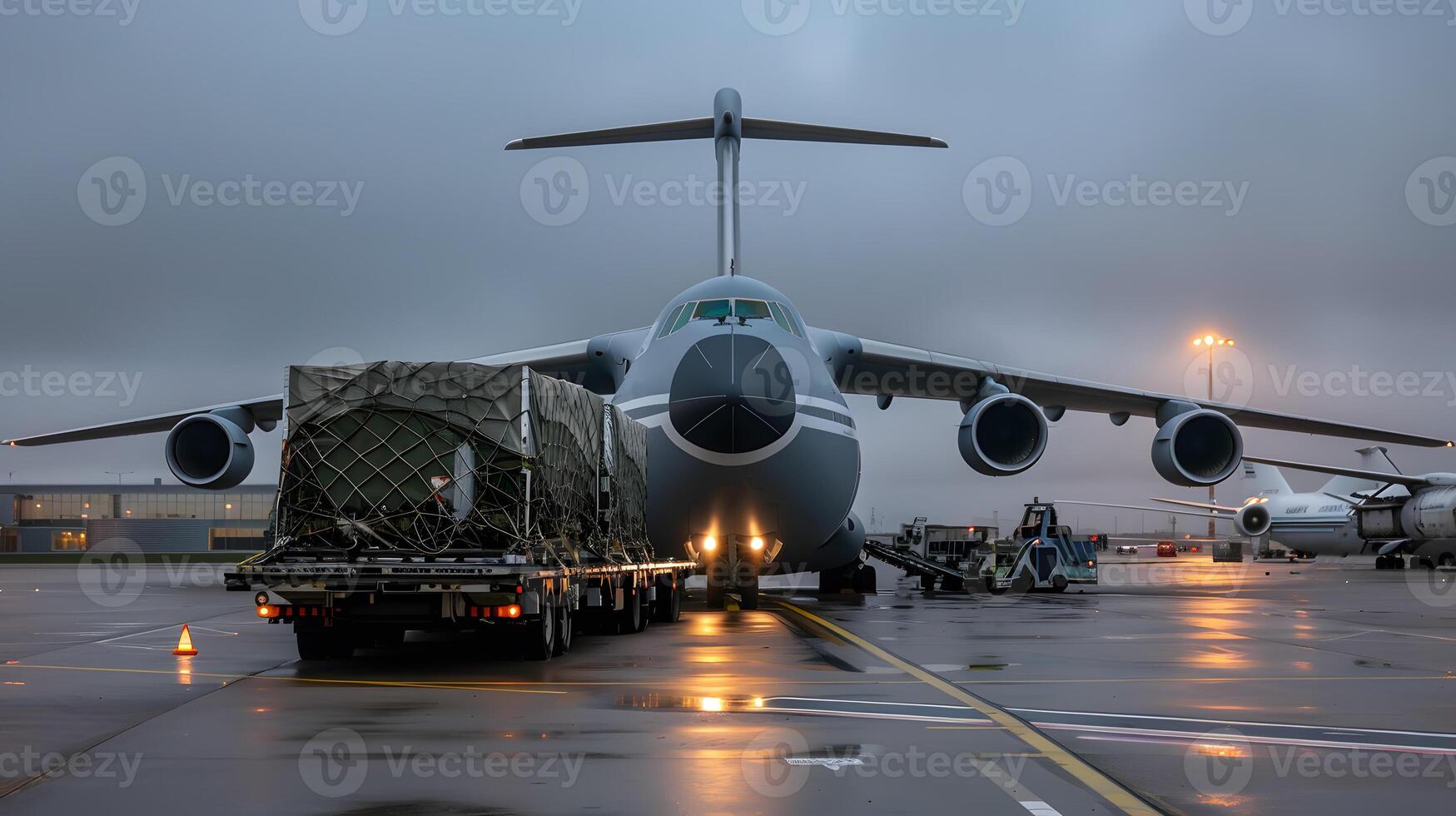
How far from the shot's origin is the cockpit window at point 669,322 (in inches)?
709

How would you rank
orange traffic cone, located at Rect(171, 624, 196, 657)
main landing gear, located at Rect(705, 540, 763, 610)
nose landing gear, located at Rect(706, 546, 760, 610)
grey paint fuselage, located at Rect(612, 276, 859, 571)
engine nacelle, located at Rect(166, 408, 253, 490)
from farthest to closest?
engine nacelle, located at Rect(166, 408, 253, 490) → nose landing gear, located at Rect(706, 546, 760, 610) → main landing gear, located at Rect(705, 540, 763, 610) → grey paint fuselage, located at Rect(612, 276, 859, 571) → orange traffic cone, located at Rect(171, 624, 196, 657)

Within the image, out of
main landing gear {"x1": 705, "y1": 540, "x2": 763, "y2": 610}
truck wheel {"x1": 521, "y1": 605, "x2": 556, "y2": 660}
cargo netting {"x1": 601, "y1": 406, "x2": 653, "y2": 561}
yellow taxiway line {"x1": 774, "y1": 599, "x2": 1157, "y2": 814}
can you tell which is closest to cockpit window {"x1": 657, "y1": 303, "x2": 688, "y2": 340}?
cargo netting {"x1": 601, "y1": 406, "x2": 653, "y2": 561}

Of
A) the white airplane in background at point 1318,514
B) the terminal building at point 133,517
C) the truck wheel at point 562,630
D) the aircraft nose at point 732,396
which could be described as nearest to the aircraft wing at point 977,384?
the aircraft nose at point 732,396

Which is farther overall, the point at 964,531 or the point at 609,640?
the point at 964,531

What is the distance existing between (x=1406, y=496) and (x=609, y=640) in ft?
119

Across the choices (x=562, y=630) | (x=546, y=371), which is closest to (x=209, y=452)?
(x=546, y=371)

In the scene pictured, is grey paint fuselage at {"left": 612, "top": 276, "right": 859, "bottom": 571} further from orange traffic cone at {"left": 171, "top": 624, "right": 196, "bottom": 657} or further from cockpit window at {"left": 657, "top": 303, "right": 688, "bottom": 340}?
orange traffic cone at {"left": 171, "top": 624, "right": 196, "bottom": 657}

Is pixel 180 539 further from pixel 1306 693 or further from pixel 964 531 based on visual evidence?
pixel 1306 693

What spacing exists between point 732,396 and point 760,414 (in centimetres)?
41

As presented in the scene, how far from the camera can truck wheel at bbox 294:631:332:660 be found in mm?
11516

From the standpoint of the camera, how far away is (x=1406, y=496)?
139ft

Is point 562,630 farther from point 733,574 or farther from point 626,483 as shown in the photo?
point 733,574

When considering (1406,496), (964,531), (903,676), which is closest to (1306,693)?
(903,676)

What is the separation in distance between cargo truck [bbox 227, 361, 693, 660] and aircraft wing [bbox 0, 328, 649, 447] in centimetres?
884
